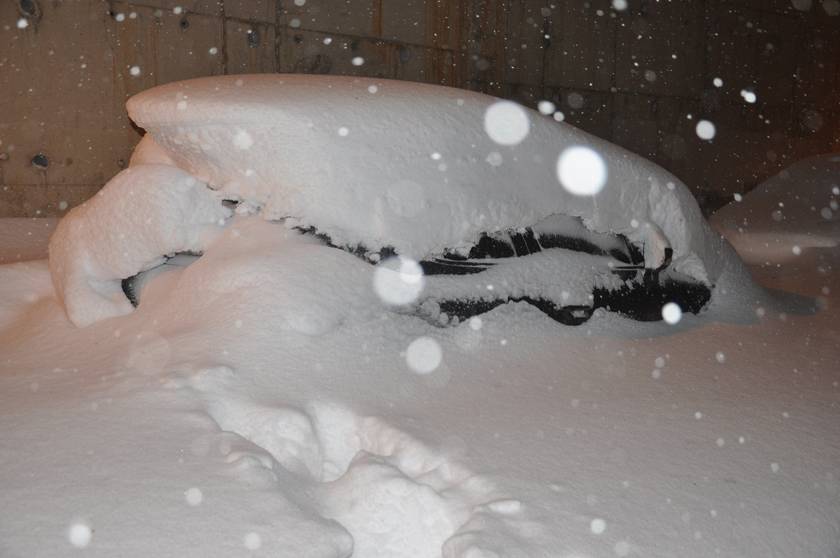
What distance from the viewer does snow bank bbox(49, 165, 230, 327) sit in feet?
8.39

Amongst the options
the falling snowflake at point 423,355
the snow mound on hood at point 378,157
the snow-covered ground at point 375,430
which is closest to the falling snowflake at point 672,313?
the snow-covered ground at point 375,430

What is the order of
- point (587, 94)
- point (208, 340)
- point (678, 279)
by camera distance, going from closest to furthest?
point (208, 340), point (678, 279), point (587, 94)

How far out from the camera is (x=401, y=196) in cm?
241

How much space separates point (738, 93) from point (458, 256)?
7.93 m

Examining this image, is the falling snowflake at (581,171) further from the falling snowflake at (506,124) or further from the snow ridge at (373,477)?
the snow ridge at (373,477)

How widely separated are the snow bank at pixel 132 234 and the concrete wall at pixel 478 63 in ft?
7.93

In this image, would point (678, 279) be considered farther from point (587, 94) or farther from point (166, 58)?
point (587, 94)

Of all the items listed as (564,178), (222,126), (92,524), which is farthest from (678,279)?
(92,524)

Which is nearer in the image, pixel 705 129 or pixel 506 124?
pixel 506 124

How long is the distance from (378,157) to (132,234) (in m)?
1.07

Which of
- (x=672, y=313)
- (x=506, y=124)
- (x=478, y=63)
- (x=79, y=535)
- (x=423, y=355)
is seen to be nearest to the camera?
(x=79, y=535)

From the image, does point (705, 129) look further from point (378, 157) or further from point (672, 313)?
point (378, 157)

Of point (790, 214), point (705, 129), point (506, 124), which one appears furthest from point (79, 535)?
point (705, 129)

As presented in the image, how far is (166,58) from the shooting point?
4906 mm
